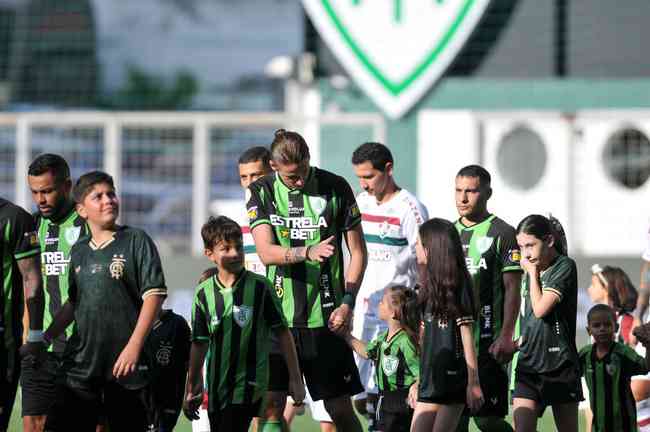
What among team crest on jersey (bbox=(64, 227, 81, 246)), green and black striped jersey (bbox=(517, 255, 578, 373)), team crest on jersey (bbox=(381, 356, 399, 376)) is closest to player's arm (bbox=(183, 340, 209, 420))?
team crest on jersey (bbox=(64, 227, 81, 246))

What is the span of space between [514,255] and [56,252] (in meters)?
2.81

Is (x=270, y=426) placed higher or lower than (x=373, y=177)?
lower

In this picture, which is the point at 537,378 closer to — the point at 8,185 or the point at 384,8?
the point at 384,8

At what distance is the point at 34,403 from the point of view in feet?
29.0

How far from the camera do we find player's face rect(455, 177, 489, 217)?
8875mm

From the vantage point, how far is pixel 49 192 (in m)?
8.39

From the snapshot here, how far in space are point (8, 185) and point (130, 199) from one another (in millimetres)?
1737

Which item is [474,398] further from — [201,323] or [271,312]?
[201,323]

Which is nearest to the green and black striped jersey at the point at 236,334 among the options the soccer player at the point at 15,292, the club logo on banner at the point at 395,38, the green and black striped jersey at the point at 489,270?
the soccer player at the point at 15,292

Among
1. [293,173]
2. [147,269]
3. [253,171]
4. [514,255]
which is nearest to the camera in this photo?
[147,269]

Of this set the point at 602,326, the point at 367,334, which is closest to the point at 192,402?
the point at 367,334

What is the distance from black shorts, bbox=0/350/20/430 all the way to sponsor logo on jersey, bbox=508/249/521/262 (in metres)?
3.05

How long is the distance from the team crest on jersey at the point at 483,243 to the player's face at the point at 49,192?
2.55 m

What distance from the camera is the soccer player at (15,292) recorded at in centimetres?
793
